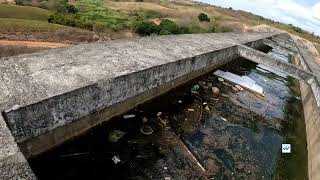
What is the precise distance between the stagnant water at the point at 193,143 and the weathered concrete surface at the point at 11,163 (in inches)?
58.4

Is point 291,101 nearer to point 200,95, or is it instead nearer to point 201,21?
point 200,95

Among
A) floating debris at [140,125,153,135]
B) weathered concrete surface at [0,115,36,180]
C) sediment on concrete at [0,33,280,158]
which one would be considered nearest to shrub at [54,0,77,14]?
sediment on concrete at [0,33,280,158]

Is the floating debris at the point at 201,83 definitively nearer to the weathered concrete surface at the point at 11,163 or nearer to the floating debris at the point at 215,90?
the floating debris at the point at 215,90

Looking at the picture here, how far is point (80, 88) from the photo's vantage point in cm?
483

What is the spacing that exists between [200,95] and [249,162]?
269cm

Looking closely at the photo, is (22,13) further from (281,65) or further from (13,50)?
(281,65)

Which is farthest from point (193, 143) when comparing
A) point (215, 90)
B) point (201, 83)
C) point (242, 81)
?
point (242, 81)

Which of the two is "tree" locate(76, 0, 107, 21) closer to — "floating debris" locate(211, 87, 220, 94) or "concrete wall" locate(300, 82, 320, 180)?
"floating debris" locate(211, 87, 220, 94)

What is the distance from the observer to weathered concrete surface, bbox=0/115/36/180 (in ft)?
9.25

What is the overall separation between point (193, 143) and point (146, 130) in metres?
0.98

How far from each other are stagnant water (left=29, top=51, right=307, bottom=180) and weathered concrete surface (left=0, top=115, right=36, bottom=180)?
1.48m

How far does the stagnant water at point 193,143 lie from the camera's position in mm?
5055

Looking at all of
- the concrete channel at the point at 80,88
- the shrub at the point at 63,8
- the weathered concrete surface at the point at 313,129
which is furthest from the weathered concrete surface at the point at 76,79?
the shrub at the point at 63,8

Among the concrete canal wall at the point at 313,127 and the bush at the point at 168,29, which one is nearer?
the concrete canal wall at the point at 313,127
